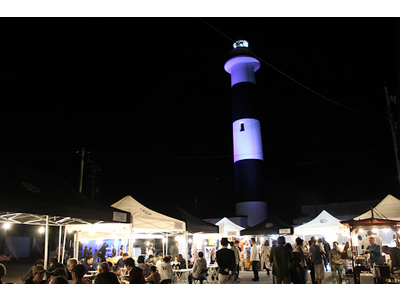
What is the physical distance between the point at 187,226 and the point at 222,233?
594cm

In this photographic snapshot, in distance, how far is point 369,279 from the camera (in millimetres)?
8781

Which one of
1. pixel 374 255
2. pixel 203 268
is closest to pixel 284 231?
pixel 374 255

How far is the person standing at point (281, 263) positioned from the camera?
295 inches

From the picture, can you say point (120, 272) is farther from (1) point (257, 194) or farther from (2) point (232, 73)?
(2) point (232, 73)

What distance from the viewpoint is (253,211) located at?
2688cm

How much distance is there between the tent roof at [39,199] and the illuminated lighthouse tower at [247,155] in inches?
729

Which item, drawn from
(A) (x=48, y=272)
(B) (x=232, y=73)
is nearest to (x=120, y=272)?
(A) (x=48, y=272)

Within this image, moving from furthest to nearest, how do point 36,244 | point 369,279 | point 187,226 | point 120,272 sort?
point 36,244, point 187,226, point 120,272, point 369,279

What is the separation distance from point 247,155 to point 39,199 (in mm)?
21353

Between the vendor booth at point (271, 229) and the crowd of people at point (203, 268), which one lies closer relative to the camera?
the crowd of people at point (203, 268)

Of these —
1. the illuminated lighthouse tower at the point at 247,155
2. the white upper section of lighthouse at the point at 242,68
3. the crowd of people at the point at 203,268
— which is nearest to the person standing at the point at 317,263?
the crowd of people at the point at 203,268

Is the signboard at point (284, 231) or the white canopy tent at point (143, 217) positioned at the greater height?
the white canopy tent at point (143, 217)

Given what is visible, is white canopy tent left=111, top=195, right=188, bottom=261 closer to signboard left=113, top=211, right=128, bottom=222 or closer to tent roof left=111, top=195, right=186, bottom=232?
tent roof left=111, top=195, right=186, bottom=232

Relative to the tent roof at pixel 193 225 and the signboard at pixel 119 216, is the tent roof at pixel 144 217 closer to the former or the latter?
the signboard at pixel 119 216
